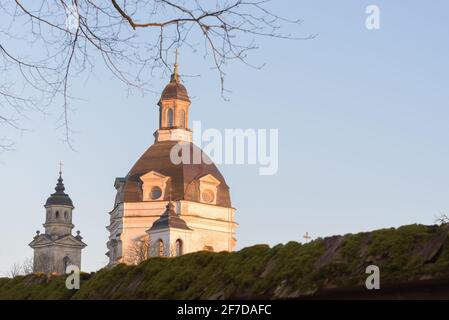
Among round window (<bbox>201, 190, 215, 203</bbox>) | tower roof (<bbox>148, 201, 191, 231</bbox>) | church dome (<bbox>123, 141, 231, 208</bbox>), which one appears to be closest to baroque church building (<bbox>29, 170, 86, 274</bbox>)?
church dome (<bbox>123, 141, 231, 208</bbox>)

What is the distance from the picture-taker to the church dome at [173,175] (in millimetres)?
73750

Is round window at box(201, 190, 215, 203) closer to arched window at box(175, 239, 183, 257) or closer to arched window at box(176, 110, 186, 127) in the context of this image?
arched window at box(176, 110, 186, 127)

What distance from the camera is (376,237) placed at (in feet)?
25.5

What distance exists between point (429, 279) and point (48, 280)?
4.80 m

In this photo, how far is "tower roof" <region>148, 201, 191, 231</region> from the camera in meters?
68.8

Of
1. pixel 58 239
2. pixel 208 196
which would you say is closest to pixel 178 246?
pixel 208 196

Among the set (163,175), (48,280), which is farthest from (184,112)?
(48,280)

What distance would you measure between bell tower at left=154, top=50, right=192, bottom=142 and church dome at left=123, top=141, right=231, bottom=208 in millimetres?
549

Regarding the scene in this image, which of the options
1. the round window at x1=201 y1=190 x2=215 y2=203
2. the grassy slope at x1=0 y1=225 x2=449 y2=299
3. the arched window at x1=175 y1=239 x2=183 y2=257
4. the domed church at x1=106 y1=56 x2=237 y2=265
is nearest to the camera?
the grassy slope at x1=0 y1=225 x2=449 y2=299

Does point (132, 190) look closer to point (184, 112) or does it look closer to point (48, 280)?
point (184, 112)

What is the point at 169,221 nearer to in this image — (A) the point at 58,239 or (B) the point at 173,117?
(B) the point at 173,117

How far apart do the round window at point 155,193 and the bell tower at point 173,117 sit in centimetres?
395
